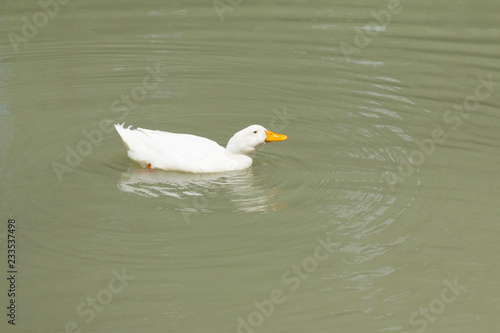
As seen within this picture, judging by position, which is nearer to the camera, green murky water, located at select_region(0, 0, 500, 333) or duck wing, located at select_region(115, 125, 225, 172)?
green murky water, located at select_region(0, 0, 500, 333)

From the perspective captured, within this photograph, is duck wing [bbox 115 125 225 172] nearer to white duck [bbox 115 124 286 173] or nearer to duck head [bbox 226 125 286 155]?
white duck [bbox 115 124 286 173]

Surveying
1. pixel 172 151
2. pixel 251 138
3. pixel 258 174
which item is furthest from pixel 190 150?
pixel 258 174

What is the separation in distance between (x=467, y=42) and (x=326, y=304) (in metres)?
7.67

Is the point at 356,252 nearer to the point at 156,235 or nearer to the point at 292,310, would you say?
the point at 292,310

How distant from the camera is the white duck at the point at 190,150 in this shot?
8195 mm

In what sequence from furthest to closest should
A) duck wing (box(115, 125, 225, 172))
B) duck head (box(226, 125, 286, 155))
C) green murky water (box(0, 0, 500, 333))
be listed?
duck head (box(226, 125, 286, 155)), duck wing (box(115, 125, 225, 172)), green murky water (box(0, 0, 500, 333))

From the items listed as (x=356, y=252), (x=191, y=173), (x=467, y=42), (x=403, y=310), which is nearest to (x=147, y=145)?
(x=191, y=173)

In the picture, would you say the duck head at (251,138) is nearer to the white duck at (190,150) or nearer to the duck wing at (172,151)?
the white duck at (190,150)

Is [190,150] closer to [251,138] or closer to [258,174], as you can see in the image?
[251,138]

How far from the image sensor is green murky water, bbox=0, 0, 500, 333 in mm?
6133

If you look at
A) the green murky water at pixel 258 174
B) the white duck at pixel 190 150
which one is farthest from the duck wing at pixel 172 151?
the green murky water at pixel 258 174

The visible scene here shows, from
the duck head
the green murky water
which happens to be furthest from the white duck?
the green murky water

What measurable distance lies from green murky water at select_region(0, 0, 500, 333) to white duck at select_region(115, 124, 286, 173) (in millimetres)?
140

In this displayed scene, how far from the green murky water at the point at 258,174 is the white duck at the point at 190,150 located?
0.46 ft
